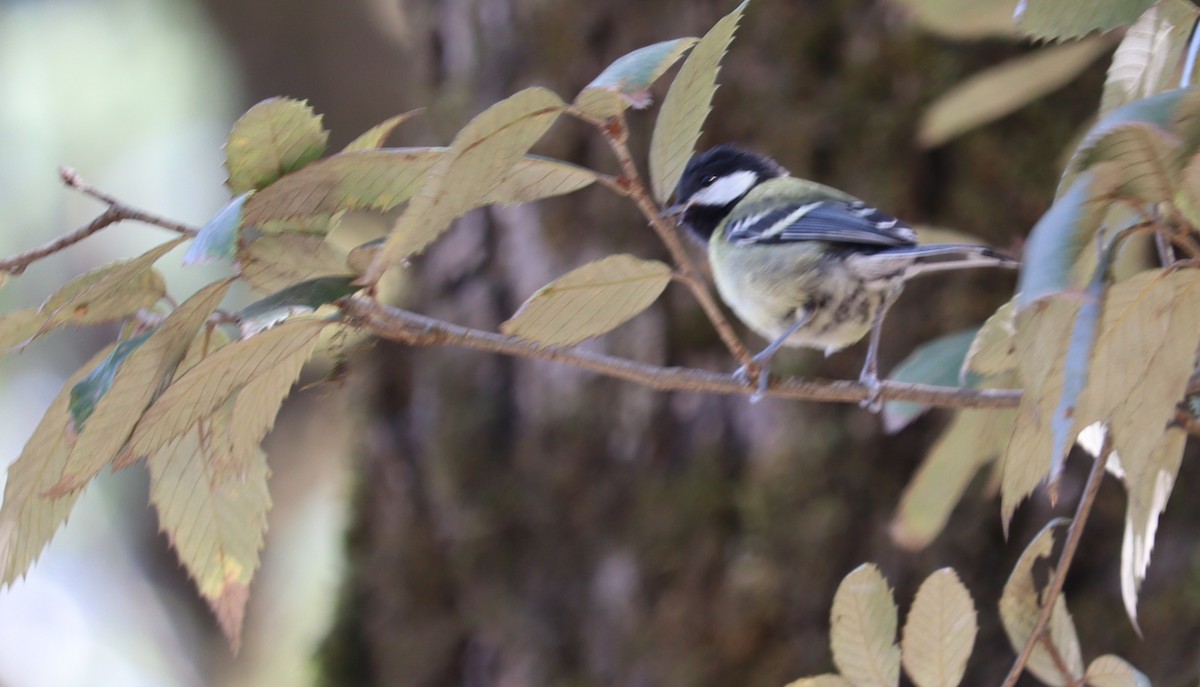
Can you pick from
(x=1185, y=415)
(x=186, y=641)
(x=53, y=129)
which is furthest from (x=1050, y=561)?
(x=53, y=129)

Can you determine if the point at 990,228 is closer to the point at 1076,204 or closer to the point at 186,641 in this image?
the point at 1076,204

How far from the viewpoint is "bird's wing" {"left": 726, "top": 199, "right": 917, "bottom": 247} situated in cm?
129

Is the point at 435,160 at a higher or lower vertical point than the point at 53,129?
higher

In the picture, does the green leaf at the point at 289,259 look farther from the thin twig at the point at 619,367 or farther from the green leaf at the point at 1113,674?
the green leaf at the point at 1113,674

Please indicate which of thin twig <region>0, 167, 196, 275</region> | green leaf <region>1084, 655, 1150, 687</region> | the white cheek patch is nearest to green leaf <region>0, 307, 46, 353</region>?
thin twig <region>0, 167, 196, 275</region>

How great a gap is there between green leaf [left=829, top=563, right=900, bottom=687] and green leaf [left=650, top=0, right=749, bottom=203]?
0.35 metres

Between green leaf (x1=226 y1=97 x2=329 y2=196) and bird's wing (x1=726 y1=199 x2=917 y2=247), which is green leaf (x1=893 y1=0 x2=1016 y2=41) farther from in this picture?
green leaf (x1=226 y1=97 x2=329 y2=196)

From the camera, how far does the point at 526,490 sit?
1906 millimetres

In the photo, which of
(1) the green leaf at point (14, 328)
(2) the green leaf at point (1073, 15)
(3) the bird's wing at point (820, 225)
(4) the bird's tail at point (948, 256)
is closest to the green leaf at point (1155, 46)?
→ (2) the green leaf at point (1073, 15)

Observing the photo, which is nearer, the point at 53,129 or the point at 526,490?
the point at 526,490

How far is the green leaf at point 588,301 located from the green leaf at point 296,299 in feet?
0.37

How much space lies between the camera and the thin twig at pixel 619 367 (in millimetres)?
753

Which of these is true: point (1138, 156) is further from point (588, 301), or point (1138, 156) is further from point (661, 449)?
point (661, 449)

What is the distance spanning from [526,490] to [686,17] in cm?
87
